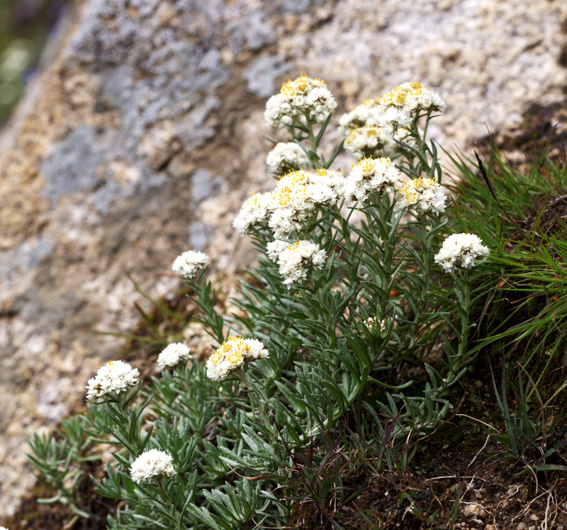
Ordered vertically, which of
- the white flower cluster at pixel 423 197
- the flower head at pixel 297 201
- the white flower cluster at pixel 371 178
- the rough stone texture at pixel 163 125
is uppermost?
the flower head at pixel 297 201

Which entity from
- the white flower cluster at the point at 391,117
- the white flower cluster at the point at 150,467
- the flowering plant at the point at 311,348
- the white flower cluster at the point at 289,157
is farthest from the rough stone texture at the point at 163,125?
the white flower cluster at the point at 150,467

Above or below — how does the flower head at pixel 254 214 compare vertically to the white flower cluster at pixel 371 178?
below

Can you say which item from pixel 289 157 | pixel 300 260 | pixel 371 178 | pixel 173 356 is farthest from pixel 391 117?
pixel 173 356

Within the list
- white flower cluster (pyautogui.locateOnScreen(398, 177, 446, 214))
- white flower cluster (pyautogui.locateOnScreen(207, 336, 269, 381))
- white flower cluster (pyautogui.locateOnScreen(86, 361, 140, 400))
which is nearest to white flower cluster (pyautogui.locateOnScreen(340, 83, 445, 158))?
white flower cluster (pyautogui.locateOnScreen(398, 177, 446, 214))

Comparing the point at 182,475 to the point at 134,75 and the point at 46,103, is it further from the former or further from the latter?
the point at 46,103

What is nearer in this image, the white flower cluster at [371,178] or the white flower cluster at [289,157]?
the white flower cluster at [371,178]

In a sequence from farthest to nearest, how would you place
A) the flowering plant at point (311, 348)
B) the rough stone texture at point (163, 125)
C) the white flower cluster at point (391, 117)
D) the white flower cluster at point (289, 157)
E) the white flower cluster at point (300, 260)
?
the rough stone texture at point (163, 125), the white flower cluster at point (289, 157), the white flower cluster at point (391, 117), the flowering plant at point (311, 348), the white flower cluster at point (300, 260)

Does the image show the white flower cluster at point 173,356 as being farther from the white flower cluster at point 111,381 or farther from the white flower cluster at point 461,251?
the white flower cluster at point 461,251

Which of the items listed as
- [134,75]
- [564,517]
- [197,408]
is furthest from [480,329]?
[134,75]
